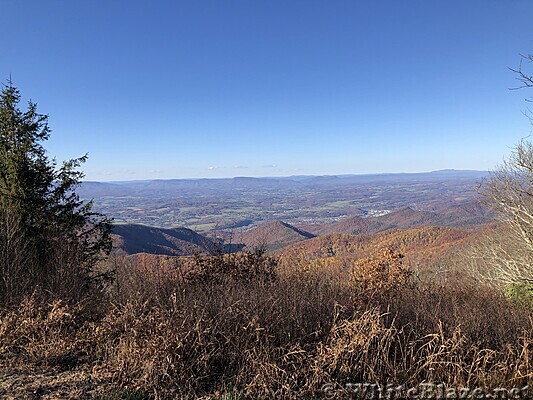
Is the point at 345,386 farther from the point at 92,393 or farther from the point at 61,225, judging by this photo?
the point at 61,225

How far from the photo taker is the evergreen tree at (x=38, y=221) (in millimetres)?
7941

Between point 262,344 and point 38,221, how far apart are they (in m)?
11.2

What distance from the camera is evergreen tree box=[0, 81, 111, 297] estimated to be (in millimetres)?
7941

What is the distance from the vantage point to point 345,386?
167 inches

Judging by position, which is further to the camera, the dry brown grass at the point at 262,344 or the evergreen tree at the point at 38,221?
the evergreen tree at the point at 38,221

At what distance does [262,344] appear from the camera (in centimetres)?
475

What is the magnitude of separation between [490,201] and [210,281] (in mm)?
14990

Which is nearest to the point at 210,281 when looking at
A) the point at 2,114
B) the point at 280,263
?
the point at 280,263

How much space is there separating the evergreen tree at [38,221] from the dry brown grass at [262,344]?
1.86 meters

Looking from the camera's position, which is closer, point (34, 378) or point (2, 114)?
point (34, 378)

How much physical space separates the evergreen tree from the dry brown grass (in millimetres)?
1859

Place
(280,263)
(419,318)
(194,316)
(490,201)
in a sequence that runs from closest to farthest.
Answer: (194,316) → (419,318) → (280,263) → (490,201)

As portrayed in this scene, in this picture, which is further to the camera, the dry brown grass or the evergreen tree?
Answer: the evergreen tree

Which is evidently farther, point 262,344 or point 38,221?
point 38,221
